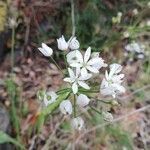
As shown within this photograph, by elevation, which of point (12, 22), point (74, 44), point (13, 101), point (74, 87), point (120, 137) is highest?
point (12, 22)

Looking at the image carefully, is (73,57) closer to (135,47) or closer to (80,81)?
(80,81)

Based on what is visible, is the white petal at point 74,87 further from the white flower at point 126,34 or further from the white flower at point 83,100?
the white flower at point 126,34

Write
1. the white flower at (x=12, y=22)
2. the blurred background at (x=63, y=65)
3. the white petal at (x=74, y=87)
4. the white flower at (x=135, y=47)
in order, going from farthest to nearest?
the white flower at (x=135, y=47), the blurred background at (x=63, y=65), the white flower at (x=12, y=22), the white petal at (x=74, y=87)

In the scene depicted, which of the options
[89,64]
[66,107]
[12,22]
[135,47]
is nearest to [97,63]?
[89,64]

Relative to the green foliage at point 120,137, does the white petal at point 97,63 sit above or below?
above

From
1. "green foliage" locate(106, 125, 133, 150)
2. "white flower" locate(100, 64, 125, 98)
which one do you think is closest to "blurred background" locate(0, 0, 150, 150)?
"green foliage" locate(106, 125, 133, 150)

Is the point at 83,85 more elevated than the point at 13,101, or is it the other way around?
the point at 83,85

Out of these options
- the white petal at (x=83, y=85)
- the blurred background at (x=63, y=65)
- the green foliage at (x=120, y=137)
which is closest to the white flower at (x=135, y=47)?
the blurred background at (x=63, y=65)

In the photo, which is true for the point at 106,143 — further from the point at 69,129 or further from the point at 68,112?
the point at 68,112

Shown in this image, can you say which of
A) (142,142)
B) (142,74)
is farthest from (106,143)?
(142,74)
